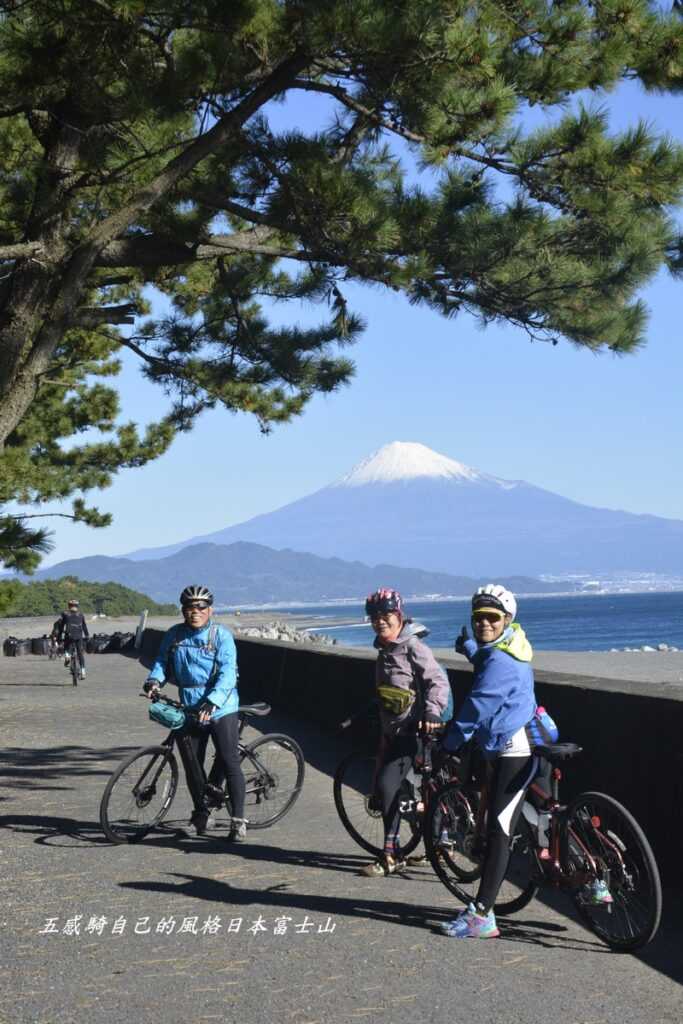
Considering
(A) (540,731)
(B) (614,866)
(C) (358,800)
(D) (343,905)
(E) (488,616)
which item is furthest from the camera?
(C) (358,800)

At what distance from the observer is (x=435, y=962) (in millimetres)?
5645

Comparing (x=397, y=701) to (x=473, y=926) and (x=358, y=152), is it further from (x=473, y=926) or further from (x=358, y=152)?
(x=358, y=152)

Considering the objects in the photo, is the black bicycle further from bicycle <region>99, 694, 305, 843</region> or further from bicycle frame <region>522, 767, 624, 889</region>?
bicycle frame <region>522, 767, 624, 889</region>

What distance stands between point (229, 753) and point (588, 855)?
3.02 metres

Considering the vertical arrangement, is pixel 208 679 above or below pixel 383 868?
above

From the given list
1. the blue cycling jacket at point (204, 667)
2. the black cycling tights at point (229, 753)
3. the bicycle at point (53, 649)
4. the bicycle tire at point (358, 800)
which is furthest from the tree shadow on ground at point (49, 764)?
the bicycle at point (53, 649)

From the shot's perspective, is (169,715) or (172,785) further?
(172,785)

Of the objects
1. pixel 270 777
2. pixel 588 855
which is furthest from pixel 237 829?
pixel 588 855

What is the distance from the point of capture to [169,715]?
8383 mm

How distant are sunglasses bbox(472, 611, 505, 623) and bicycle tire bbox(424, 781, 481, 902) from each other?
3.46ft

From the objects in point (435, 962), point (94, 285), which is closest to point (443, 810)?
point (435, 962)

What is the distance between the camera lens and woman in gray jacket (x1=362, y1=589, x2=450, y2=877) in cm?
754

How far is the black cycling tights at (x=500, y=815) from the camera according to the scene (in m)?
6.04

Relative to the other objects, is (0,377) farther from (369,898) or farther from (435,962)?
(435,962)
